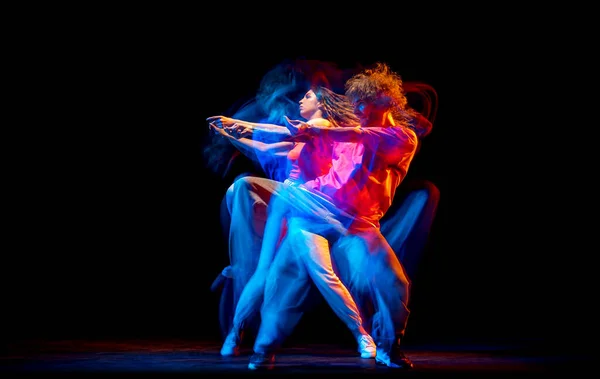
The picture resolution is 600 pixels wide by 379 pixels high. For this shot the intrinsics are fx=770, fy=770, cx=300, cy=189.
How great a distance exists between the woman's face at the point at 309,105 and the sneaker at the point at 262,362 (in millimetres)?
1318

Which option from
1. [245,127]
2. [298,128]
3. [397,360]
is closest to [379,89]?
[298,128]

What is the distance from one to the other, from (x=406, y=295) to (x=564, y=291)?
2196mm

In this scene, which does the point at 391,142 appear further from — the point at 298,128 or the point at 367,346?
the point at 367,346

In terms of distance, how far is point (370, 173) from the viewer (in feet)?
11.5

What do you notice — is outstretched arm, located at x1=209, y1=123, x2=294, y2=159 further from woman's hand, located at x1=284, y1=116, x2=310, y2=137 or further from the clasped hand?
woman's hand, located at x1=284, y1=116, x2=310, y2=137

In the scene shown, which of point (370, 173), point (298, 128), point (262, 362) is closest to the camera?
point (262, 362)

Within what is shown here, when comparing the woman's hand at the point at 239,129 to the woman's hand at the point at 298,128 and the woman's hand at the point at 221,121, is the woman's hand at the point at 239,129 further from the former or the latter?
the woman's hand at the point at 298,128

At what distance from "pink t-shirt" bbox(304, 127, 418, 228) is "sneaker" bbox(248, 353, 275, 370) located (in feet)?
2.37

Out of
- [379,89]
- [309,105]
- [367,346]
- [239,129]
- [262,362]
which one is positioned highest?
[379,89]

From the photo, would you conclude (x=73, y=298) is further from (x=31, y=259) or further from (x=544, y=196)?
(x=544, y=196)

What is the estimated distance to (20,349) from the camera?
423 cm

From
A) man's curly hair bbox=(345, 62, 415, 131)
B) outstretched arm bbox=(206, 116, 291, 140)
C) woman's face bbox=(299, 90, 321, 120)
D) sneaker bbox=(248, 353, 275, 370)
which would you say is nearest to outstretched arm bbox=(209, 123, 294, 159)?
outstretched arm bbox=(206, 116, 291, 140)

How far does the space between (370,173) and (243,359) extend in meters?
1.09

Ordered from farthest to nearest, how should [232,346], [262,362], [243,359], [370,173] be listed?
[232,346] → [243,359] → [370,173] → [262,362]
